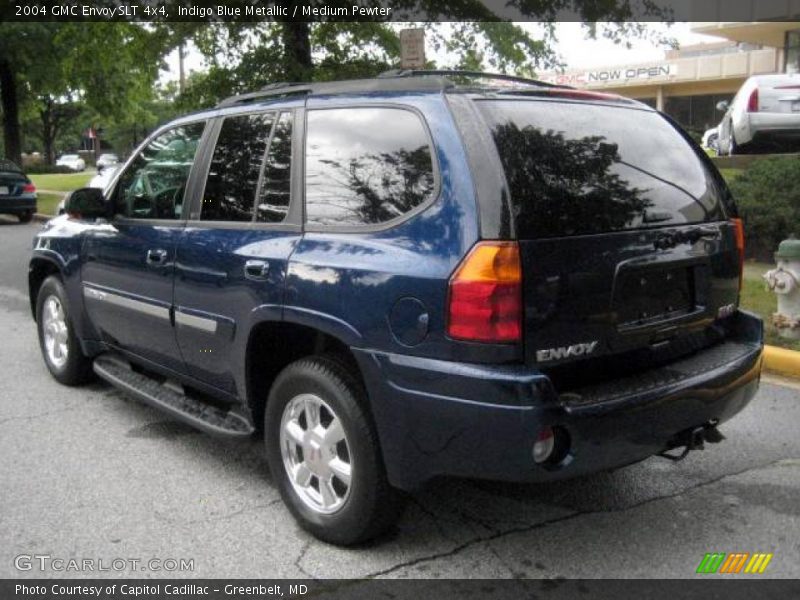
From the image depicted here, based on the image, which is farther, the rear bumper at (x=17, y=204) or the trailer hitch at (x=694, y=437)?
the rear bumper at (x=17, y=204)

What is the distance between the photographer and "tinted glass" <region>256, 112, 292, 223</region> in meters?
3.47

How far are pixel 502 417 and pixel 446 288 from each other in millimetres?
468

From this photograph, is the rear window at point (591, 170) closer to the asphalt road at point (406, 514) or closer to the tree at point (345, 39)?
the asphalt road at point (406, 514)

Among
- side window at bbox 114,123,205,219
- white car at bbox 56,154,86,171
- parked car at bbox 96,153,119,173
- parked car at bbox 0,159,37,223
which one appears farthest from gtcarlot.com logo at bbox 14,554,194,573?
white car at bbox 56,154,86,171

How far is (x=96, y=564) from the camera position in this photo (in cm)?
312

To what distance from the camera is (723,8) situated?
3522 centimetres

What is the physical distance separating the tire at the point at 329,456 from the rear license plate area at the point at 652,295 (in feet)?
3.38

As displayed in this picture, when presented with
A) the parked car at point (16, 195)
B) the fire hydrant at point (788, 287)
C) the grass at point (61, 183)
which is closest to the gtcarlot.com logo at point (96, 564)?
the fire hydrant at point (788, 287)

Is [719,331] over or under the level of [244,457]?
over

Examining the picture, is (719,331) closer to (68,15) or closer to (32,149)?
(68,15)

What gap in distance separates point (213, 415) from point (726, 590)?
2342mm

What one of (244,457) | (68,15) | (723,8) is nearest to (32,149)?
(723,8)

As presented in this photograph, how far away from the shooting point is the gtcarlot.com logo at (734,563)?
3.05 metres

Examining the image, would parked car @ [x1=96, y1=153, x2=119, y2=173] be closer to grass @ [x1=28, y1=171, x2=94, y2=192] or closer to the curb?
grass @ [x1=28, y1=171, x2=94, y2=192]
